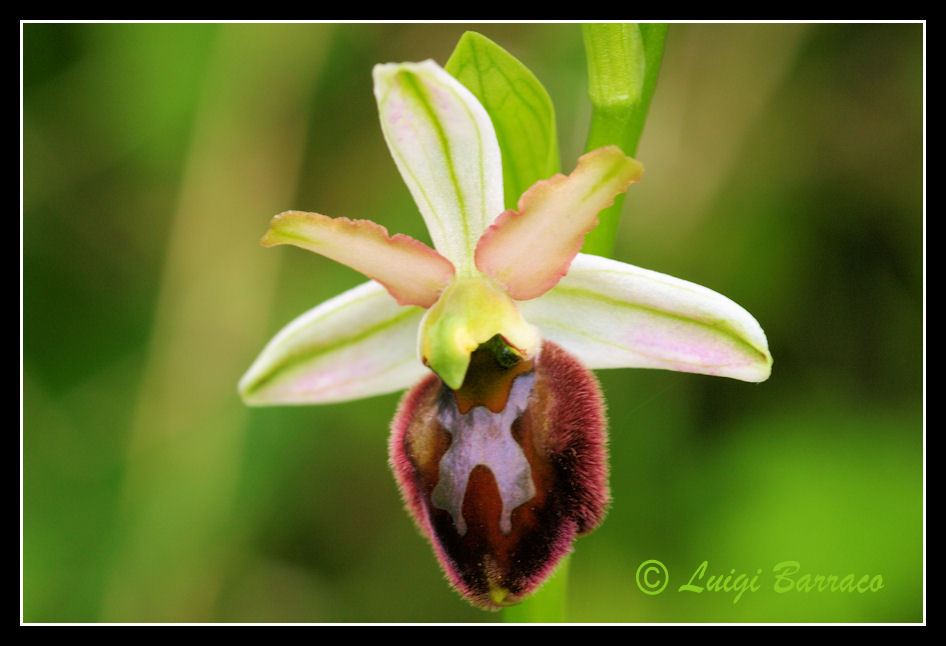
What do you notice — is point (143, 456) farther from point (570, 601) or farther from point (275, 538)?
point (570, 601)

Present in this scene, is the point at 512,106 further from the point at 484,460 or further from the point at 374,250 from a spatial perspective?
the point at 484,460

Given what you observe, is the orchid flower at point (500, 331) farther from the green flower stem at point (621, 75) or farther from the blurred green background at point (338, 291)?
the blurred green background at point (338, 291)

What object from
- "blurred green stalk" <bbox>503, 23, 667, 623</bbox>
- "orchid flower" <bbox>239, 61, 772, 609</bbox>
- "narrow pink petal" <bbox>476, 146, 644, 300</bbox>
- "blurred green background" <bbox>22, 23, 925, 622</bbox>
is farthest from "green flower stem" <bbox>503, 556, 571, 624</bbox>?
"blurred green background" <bbox>22, 23, 925, 622</bbox>

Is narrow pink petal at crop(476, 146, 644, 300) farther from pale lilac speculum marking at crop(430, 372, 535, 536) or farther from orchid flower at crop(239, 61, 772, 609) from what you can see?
pale lilac speculum marking at crop(430, 372, 535, 536)

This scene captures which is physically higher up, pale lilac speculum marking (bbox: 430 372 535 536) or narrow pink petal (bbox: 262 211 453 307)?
narrow pink petal (bbox: 262 211 453 307)

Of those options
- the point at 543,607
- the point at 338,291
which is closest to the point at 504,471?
Answer: the point at 543,607

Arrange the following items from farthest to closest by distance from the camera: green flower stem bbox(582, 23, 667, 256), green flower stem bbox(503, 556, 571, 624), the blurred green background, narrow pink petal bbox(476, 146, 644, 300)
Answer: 1. the blurred green background
2. green flower stem bbox(503, 556, 571, 624)
3. green flower stem bbox(582, 23, 667, 256)
4. narrow pink petal bbox(476, 146, 644, 300)
